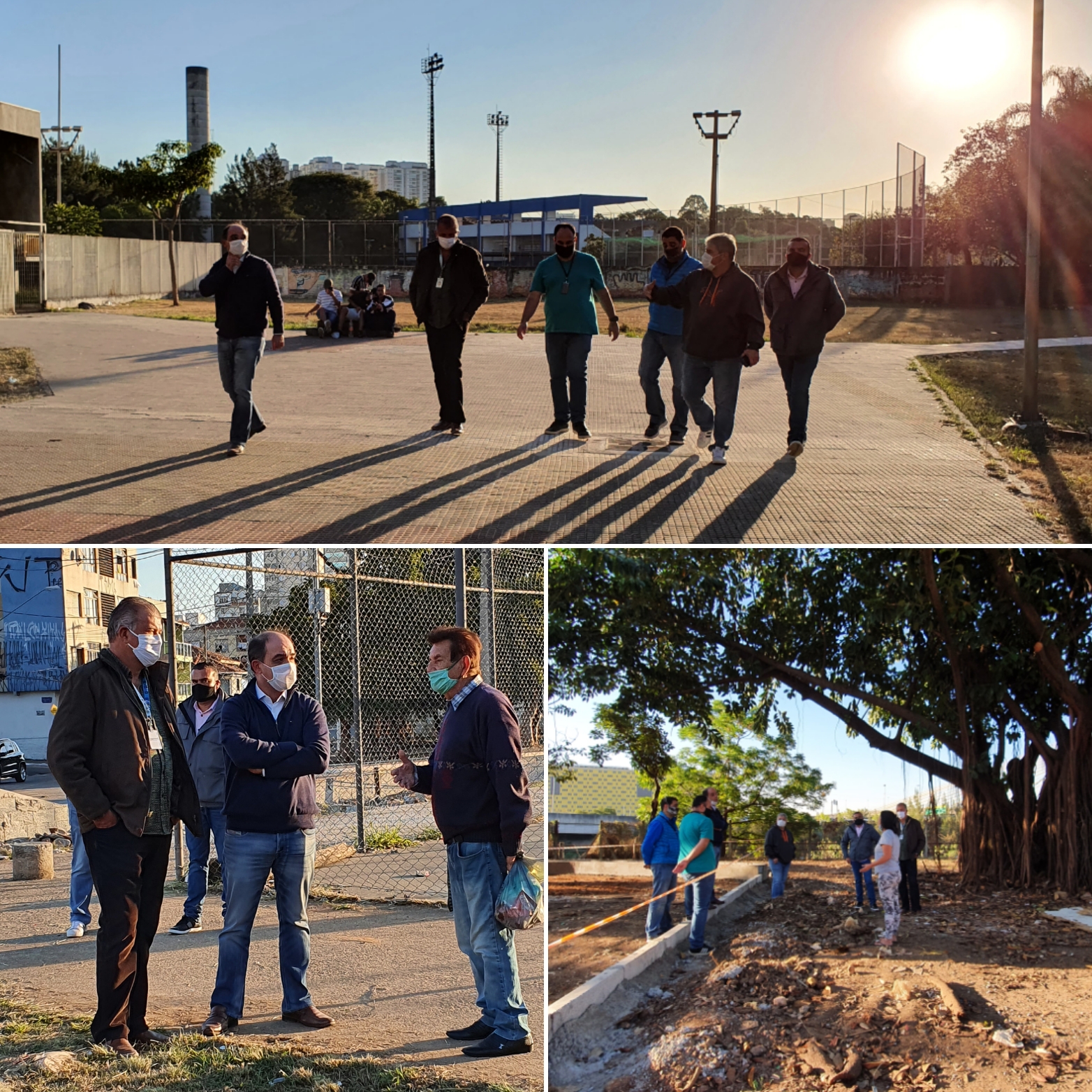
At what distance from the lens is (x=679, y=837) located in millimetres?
9445

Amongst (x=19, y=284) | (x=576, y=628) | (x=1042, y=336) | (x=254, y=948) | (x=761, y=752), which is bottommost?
(x=761, y=752)

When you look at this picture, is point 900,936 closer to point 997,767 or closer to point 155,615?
point 997,767

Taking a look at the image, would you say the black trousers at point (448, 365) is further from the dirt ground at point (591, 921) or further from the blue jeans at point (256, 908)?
the blue jeans at point (256, 908)

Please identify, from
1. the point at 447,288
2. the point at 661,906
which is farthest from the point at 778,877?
the point at 447,288

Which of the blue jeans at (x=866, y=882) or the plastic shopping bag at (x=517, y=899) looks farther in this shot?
the blue jeans at (x=866, y=882)

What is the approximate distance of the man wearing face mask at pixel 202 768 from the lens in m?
6.75

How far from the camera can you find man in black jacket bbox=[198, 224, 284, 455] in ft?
31.0

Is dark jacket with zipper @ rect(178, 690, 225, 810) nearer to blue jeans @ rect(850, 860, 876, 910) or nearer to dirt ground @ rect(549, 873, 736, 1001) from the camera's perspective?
dirt ground @ rect(549, 873, 736, 1001)

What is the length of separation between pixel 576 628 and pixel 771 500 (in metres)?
1.78

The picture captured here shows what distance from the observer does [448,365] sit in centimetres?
1057

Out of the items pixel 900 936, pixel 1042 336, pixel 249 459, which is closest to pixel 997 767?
pixel 900 936

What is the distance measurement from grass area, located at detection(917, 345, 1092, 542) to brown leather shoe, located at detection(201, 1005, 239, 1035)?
21.1 ft

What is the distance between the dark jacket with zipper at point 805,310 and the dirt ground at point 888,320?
39.7 feet

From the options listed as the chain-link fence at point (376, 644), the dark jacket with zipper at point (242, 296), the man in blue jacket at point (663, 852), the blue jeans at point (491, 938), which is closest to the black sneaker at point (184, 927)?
the chain-link fence at point (376, 644)
